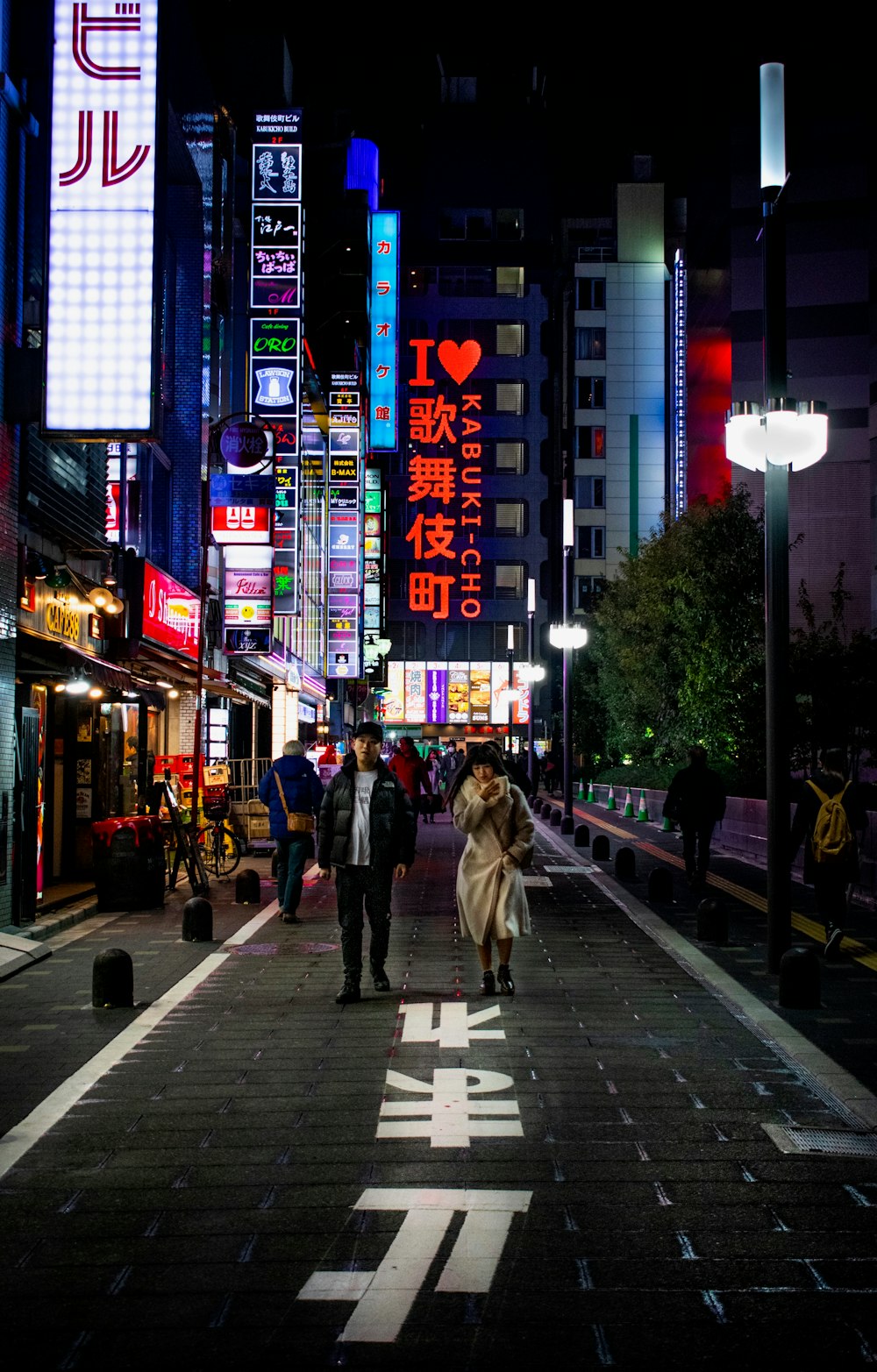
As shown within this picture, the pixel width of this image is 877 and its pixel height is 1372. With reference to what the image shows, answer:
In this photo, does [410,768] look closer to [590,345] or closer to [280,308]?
[280,308]

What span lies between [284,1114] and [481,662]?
8271cm

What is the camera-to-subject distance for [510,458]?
90.5 meters

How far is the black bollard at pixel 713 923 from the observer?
489 inches

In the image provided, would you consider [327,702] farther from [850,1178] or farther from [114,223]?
[850,1178]

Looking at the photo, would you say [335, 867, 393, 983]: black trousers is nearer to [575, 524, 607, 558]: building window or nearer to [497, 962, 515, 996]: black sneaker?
[497, 962, 515, 996]: black sneaker

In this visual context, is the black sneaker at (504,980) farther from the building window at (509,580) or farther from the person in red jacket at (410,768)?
the building window at (509,580)

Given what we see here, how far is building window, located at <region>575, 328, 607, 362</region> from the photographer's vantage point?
8662cm

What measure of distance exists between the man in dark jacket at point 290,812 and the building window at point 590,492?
237 feet

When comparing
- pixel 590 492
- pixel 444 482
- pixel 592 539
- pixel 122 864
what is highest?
pixel 444 482

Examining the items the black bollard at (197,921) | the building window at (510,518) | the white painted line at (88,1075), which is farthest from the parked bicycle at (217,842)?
the building window at (510,518)

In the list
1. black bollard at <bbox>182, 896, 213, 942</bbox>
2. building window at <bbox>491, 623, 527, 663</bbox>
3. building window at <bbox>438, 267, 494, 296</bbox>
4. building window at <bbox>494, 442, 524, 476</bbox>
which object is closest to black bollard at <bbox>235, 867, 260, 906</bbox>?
black bollard at <bbox>182, 896, 213, 942</bbox>

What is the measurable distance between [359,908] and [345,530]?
42179 mm

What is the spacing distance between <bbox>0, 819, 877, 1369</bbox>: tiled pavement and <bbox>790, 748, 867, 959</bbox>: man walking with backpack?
237cm

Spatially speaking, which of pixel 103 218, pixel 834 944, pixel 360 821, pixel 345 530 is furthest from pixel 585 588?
pixel 360 821
